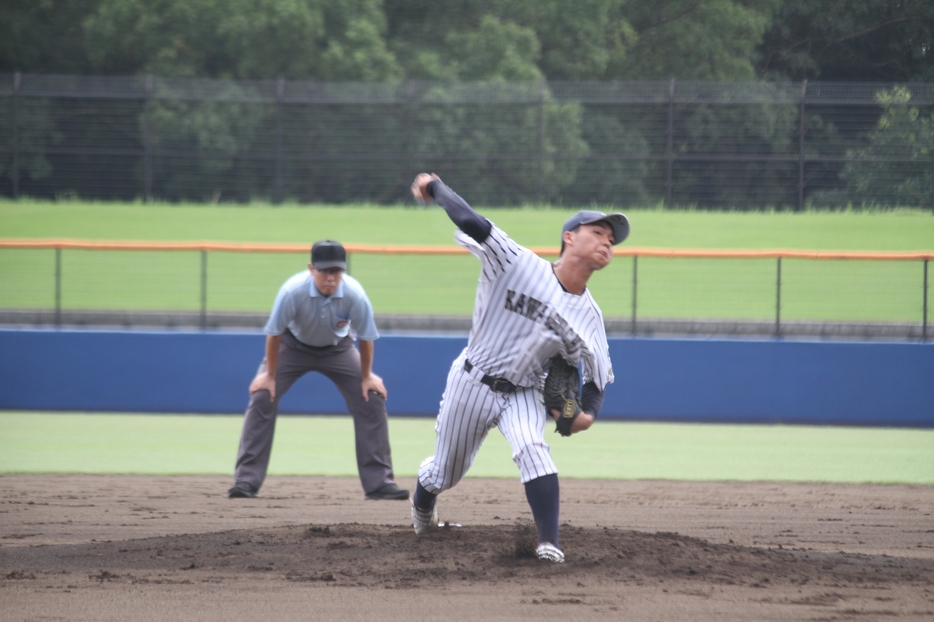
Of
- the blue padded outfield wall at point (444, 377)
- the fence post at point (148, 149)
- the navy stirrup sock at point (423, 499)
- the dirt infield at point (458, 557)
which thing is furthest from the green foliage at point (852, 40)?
the fence post at point (148, 149)

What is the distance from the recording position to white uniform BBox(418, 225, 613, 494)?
4.77 metres

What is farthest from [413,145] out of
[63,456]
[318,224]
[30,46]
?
[63,456]

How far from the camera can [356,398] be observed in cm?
715

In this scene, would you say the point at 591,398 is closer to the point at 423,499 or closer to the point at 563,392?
the point at 563,392

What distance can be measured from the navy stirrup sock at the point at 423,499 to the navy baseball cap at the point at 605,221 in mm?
1587

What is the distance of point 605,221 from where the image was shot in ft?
15.5

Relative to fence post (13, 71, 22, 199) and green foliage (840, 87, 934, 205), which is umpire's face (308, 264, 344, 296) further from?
fence post (13, 71, 22, 199)

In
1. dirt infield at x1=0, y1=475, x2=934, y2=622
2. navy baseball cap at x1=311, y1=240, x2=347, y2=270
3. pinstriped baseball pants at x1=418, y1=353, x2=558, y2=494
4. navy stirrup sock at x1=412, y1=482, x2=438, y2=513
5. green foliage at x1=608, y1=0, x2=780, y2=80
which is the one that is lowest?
dirt infield at x1=0, y1=475, x2=934, y2=622

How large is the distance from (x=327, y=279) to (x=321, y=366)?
799 mm

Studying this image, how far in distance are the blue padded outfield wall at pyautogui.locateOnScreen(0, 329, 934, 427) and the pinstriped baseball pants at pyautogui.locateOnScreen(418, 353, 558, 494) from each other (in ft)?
20.4

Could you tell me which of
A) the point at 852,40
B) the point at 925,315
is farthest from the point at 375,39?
the point at 925,315

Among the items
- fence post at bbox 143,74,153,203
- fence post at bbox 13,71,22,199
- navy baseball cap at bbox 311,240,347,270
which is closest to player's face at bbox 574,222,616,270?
navy baseball cap at bbox 311,240,347,270

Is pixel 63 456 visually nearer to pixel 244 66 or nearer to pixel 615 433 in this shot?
pixel 615 433

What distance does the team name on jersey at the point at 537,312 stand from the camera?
4.75 meters
